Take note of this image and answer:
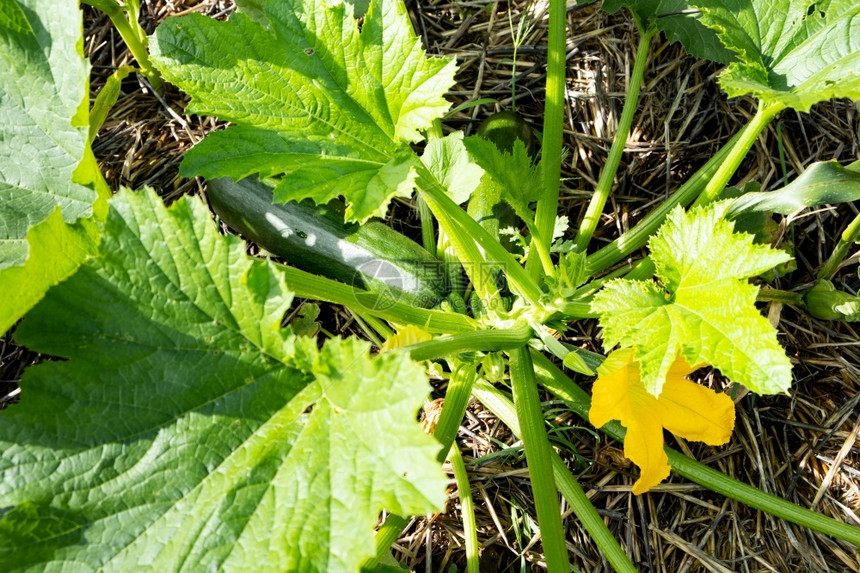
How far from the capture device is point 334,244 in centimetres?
231

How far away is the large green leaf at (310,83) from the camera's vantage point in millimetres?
1680

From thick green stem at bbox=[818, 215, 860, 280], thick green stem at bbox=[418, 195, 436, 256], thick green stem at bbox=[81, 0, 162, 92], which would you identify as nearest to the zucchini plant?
thick green stem at bbox=[418, 195, 436, 256]

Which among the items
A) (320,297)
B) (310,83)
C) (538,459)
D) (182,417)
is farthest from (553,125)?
(182,417)

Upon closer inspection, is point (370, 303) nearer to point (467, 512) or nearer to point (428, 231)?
point (428, 231)

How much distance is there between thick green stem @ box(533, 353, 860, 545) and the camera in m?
1.85

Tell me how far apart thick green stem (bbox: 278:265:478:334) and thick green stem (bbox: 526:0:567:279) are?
0.33m

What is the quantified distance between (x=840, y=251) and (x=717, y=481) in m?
0.86

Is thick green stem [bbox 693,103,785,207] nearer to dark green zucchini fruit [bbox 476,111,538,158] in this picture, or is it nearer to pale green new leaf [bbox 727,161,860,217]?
pale green new leaf [bbox 727,161,860,217]

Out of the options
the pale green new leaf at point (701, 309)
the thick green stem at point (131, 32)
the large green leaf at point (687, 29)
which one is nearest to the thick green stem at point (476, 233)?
the pale green new leaf at point (701, 309)

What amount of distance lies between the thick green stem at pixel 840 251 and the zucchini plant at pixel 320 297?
36 centimetres

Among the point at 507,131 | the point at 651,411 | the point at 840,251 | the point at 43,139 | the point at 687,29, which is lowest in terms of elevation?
the point at 840,251

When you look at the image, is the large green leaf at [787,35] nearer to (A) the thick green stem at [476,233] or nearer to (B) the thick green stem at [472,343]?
(A) the thick green stem at [476,233]

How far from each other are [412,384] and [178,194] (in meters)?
1.71

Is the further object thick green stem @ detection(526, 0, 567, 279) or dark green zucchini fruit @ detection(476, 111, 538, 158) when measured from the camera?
dark green zucchini fruit @ detection(476, 111, 538, 158)
